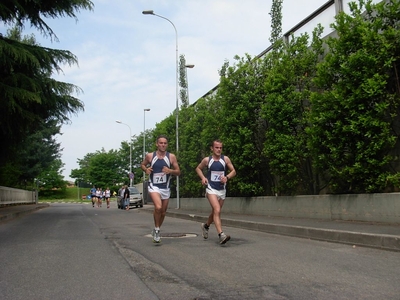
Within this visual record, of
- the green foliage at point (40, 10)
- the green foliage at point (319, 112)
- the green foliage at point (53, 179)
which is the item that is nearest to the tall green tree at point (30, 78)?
the green foliage at point (40, 10)

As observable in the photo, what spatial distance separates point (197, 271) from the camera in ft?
17.9

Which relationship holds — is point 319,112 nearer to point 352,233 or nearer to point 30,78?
point 352,233

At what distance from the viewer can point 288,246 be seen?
7883 millimetres

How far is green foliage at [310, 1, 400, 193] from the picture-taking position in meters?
9.82

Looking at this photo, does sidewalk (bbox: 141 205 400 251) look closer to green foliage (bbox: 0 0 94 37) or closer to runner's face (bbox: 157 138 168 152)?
runner's face (bbox: 157 138 168 152)

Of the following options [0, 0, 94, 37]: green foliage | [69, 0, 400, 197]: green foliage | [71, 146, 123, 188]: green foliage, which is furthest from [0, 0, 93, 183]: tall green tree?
[71, 146, 123, 188]: green foliage

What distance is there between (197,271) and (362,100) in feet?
22.2

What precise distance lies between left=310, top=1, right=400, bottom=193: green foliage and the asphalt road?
2988 mm

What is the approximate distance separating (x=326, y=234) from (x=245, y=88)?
874 centimetres

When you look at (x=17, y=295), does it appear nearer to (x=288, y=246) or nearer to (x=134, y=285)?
(x=134, y=285)

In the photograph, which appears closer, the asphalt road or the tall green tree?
the asphalt road

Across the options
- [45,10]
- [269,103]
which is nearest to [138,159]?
[45,10]

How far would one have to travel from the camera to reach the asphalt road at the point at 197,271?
14.4 feet

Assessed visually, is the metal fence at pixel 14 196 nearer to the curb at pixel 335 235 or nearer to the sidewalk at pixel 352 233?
the curb at pixel 335 235
